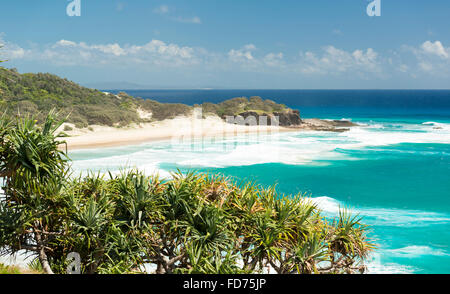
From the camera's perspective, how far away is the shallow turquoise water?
16.7 m

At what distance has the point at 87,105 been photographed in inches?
1928

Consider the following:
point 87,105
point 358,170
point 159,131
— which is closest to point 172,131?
point 159,131

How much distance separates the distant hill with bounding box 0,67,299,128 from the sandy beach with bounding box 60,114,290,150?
157 cm

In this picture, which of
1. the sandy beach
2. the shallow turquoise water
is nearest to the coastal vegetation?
the shallow turquoise water

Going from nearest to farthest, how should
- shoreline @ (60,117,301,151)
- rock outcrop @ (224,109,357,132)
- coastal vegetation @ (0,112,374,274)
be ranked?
coastal vegetation @ (0,112,374,274), shoreline @ (60,117,301,151), rock outcrop @ (224,109,357,132)

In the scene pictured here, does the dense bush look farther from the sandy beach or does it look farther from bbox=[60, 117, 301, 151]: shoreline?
bbox=[60, 117, 301, 151]: shoreline

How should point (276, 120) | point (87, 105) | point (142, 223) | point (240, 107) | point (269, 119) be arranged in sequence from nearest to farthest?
point (142, 223) → point (87, 105) → point (276, 120) → point (269, 119) → point (240, 107)

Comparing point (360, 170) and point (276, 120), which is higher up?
point (276, 120)

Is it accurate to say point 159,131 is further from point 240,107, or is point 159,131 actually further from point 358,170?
point 358,170

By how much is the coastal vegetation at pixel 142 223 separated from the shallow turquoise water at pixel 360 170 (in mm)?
6197

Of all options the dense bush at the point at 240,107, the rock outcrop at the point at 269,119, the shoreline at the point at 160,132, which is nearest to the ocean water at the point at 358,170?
the shoreline at the point at 160,132

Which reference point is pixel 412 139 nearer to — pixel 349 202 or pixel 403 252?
pixel 349 202

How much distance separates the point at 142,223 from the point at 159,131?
125 feet
